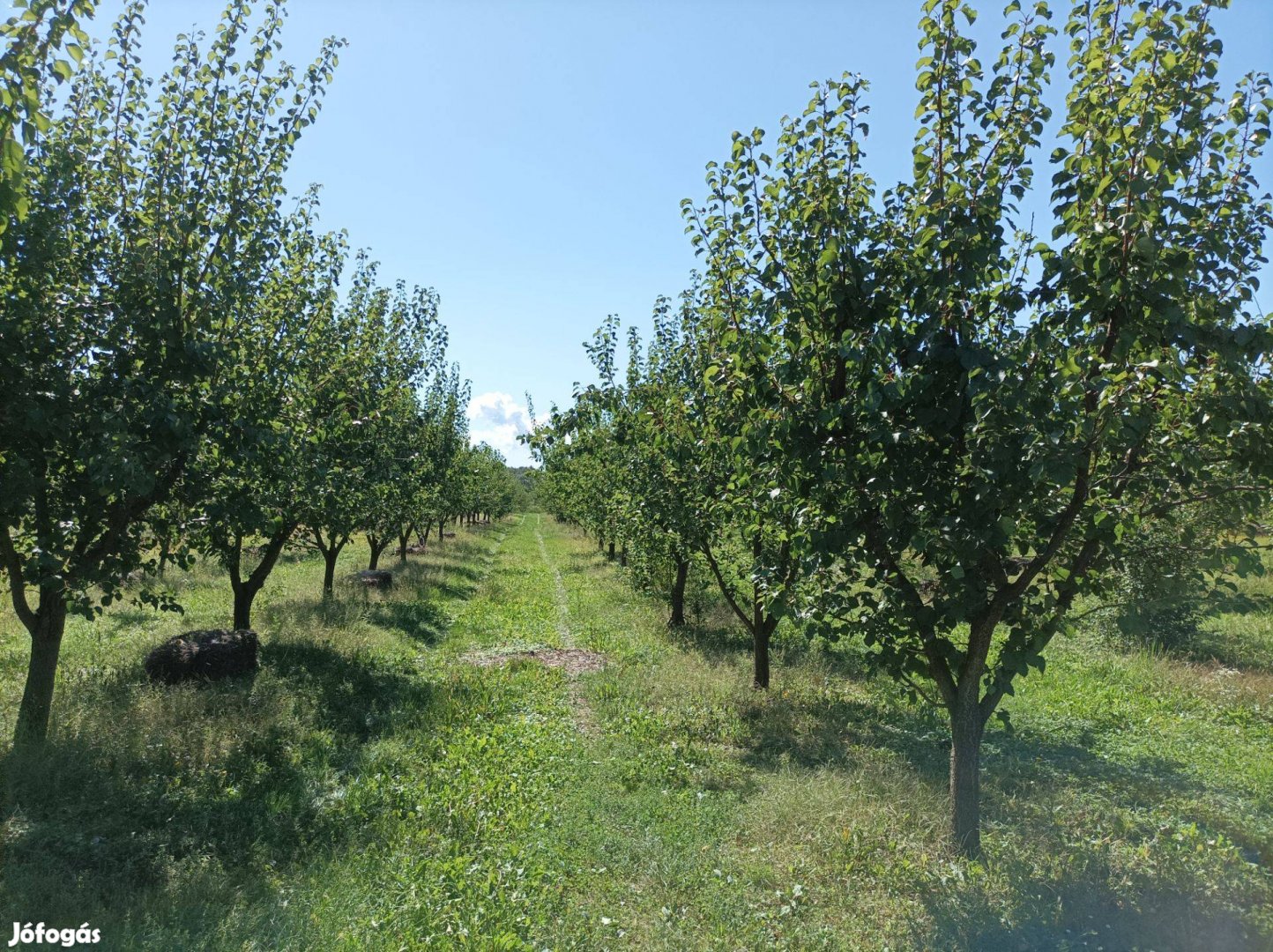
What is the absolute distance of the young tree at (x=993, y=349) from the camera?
4.30 metres

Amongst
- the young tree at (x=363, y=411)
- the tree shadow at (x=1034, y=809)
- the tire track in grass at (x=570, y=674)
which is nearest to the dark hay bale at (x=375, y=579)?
the young tree at (x=363, y=411)

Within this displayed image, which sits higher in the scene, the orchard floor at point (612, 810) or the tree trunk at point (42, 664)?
the tree trunk at point (42, 664)

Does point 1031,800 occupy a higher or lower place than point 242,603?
lower

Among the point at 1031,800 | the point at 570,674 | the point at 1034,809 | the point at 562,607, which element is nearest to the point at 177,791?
the point at 570,674

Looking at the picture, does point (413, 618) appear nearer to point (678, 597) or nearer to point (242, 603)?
point (242, 603)

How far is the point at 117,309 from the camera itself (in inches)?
266

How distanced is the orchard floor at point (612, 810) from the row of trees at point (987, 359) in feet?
3.98

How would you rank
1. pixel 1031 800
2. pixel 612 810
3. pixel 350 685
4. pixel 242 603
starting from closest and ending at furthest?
pixel 612 810
pixel 1031 800
pixel 350 685
pixel 242 603

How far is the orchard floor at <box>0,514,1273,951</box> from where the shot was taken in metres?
4.96

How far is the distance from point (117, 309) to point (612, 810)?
664cm

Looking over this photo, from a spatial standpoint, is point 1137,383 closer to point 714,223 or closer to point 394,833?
point 714,223

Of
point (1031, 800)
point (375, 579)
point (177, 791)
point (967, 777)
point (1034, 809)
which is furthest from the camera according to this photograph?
point (375, 579)

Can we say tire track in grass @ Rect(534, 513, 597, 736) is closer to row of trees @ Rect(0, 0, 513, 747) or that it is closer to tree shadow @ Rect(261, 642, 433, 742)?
tree shadow @ Rect(261, 642, 433, 742)

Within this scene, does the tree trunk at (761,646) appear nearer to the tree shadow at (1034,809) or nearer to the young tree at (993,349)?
the tree shadow at (1034,809)
